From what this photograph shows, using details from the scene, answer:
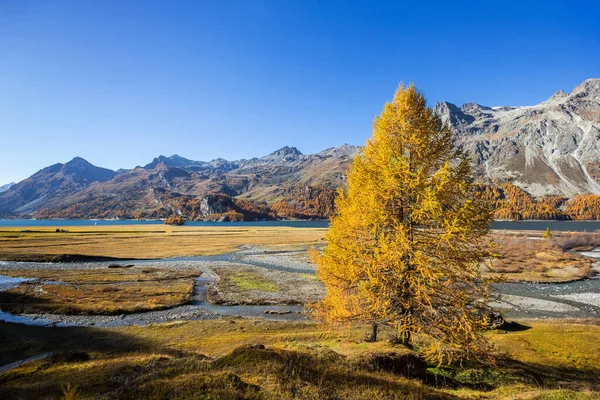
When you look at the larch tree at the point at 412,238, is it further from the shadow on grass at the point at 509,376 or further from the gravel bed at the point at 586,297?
the gravel bed at the point at 586,297

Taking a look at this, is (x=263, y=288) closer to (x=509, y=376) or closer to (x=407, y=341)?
(x=407, y=341)

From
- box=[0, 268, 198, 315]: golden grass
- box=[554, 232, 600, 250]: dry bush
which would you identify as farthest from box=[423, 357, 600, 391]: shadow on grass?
box=[554, 232, 600, 250]: dry bush

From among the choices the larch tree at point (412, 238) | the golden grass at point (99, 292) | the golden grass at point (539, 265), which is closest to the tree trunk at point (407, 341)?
the larch tree at point (412, 238)

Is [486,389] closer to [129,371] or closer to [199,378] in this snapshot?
[199,378]

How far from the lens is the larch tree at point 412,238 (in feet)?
43.4

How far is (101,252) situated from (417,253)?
96431mm

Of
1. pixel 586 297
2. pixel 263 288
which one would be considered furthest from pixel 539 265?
pixel 263 288

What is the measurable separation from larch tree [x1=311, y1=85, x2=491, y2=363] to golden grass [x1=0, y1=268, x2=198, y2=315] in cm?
3077

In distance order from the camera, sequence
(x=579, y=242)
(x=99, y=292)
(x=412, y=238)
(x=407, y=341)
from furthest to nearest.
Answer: (x=579, y=242), (x=99, y=292), (x=407, y=341), (x=412, y=238)

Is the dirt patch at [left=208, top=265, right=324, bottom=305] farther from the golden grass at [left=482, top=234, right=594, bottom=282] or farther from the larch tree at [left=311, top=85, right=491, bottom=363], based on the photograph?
the golden grass at [left=482, top=234, right=594, bottom=282]

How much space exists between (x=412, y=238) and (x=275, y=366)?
28.5ft

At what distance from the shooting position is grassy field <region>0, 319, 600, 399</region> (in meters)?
9.42

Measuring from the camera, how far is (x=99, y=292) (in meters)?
41.8

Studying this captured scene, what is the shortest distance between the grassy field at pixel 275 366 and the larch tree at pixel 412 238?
187 centimetres
